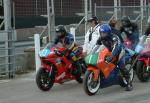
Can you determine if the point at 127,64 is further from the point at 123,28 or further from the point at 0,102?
the point at 0,102

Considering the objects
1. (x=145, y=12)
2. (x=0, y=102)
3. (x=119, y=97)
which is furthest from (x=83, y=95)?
(x=145, y=12)

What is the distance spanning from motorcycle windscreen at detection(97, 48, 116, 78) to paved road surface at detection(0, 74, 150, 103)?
1.67ft

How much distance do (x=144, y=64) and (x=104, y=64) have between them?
2005 mm

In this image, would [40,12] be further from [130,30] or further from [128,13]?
[130,30]

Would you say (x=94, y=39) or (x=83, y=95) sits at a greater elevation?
(x=94, y=39)

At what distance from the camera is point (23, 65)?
14.5 meters

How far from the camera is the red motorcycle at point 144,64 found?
11617 mm

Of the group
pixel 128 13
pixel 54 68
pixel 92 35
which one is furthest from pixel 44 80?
pixel 128 13

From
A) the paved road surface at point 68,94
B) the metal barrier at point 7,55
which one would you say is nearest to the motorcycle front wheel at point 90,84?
the paved road surface at point 68,94

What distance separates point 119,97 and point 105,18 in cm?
715

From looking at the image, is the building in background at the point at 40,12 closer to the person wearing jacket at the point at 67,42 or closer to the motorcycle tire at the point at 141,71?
the person wearing jacket at the point at 67,42

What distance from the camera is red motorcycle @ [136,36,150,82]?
11.6m

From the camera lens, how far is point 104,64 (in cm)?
1006

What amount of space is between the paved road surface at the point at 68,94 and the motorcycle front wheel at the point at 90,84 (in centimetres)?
12
